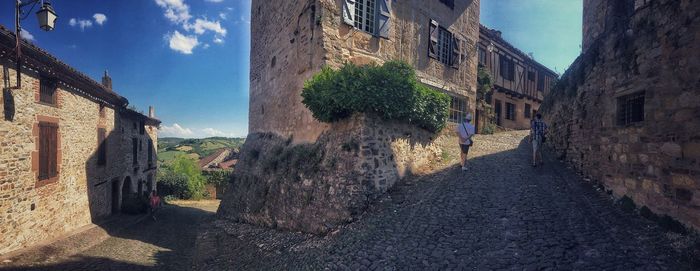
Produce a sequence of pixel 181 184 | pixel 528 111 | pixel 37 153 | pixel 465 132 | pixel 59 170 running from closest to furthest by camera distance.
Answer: pixel 465 132 → pixel 37 153 → pixel 59 170 → pixel 528 111 → pixel 181 184

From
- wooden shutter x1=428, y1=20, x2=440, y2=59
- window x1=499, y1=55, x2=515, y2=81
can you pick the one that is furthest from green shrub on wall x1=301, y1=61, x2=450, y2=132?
window x1=499, y1=55, x2=515, y2=81

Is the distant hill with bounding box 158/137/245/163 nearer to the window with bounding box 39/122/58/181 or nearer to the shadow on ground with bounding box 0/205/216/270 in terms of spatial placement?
the shadow on ground with bounding box 0/205/216/270

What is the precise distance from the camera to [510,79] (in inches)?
875

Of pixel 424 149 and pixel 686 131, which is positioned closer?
pixel 686 131

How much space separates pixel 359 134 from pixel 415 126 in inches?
92.0

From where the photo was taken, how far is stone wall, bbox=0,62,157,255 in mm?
8266

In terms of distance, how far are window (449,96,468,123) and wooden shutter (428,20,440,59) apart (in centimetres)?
264

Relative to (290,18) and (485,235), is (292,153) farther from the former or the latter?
(485,235)

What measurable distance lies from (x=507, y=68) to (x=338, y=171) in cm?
1833

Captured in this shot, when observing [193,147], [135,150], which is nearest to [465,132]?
[135,150]

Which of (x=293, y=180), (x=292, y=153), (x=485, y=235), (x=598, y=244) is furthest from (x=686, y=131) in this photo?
(x=292, y=153)

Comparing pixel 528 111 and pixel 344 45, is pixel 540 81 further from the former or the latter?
pixel 344 45

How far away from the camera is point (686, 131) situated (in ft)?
16.4

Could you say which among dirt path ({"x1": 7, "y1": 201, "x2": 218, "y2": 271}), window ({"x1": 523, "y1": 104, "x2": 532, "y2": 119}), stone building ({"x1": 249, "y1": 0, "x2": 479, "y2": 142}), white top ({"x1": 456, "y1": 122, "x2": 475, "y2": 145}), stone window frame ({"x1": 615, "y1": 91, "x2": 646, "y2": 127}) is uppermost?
stone building ({"x1": 249, "y1": 0, "x2": 479, "y2": 142})
